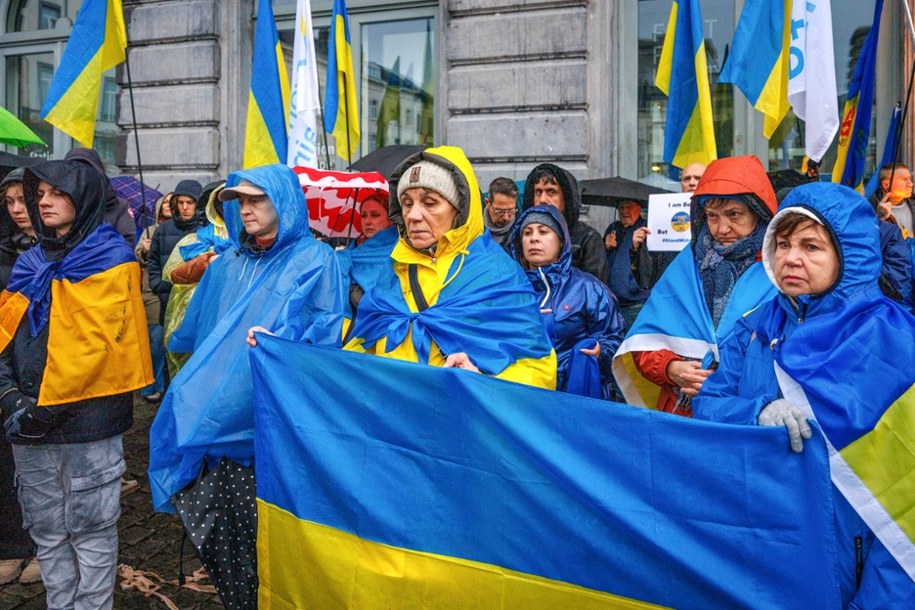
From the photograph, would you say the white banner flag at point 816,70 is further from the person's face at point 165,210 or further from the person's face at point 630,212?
the person's face at point 165,210

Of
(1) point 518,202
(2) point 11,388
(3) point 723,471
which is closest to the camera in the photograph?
(3) point 723,471

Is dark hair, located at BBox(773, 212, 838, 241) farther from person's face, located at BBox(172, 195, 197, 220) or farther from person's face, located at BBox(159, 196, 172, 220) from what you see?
person's face, located at BBox(159, 196, 172, 220)

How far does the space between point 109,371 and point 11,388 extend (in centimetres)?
37

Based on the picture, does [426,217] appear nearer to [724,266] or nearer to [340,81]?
[724,266]

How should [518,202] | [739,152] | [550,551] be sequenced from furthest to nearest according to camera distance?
1. [739,152]
2. [518,202]
3. [550,551]

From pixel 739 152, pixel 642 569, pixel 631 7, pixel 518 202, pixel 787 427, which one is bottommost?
pixel 642 569

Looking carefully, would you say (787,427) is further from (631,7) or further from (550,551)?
(631,7)

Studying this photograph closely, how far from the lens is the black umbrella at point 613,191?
6.09m

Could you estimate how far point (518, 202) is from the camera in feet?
19.6

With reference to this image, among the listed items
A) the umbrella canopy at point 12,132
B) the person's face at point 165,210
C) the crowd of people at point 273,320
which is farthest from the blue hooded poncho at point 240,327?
the person's face at point 165,210

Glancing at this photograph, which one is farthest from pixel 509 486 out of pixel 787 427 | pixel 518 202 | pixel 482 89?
pixel 482 89

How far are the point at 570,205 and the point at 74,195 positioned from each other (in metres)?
2.67

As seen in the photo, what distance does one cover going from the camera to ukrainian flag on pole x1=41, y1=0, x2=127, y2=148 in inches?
184

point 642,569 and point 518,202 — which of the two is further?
point 518,202
